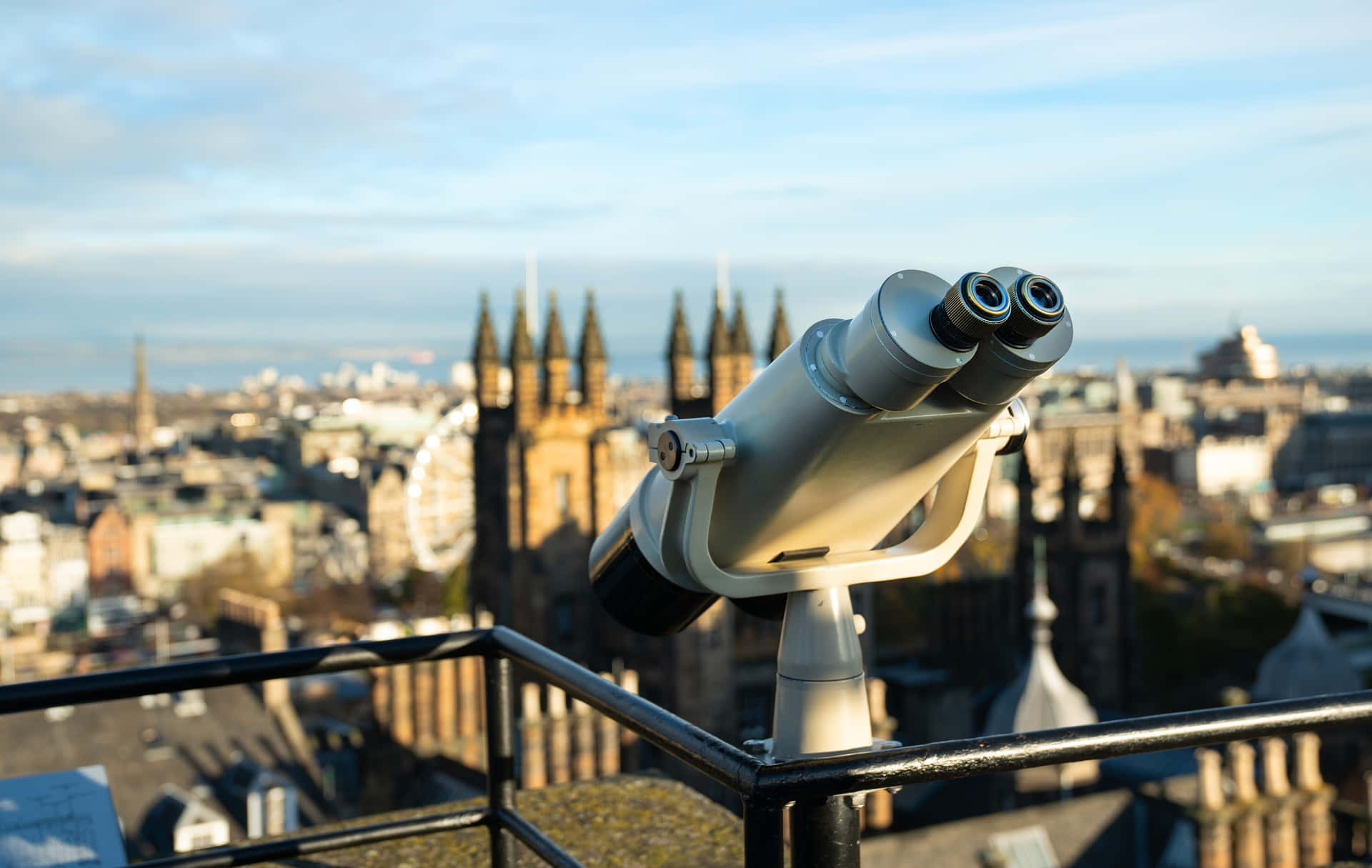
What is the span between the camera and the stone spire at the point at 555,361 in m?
31.2

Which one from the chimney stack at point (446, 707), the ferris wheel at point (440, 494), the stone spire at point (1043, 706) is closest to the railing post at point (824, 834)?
the stone spire at point (1043, 706)

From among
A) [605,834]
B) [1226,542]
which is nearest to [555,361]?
[605,834]

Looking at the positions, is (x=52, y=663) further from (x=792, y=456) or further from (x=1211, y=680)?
(x=792, y=456)

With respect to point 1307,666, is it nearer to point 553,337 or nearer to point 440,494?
point 553,337

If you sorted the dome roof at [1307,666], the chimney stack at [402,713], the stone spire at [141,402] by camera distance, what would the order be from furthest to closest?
the stone spire at [141,402], the dome roof at [1307,666], the chimney stack at [402,713]

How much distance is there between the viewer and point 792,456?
96.7 inches

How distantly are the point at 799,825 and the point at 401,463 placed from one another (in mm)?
104016

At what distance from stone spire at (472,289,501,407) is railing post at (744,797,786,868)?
3074 cm

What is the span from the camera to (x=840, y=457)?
8.09 ft

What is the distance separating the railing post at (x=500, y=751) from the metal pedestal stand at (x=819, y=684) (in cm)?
84

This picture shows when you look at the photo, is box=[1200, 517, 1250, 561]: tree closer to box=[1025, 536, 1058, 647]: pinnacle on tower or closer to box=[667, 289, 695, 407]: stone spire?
box=[1025, 536, 1058, 647]: pinnacle on tower

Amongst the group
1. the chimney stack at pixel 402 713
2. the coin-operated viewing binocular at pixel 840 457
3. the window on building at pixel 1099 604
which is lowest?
the chimney stack at pixel 402 713

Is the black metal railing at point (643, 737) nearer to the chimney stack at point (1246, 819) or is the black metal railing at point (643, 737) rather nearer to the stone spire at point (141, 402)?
the chimney stack at point (1246, 819)

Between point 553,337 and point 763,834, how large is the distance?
2970 cm
